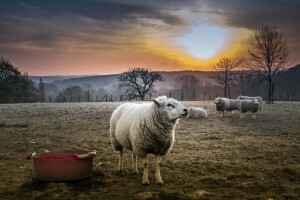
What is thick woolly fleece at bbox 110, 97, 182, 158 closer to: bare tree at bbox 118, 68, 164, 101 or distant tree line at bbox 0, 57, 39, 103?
distant tree line at bbox 0, 57, 39, 103

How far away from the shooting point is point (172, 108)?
8.27 meters

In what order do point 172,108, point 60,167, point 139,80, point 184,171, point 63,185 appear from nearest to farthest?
1. point 63,185
2. point 60,167
3. point 172,108
4. point 184,171
5. point 139,80

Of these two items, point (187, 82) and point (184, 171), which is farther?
point (187, 82)

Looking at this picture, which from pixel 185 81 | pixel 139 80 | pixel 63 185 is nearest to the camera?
pixel 63 185

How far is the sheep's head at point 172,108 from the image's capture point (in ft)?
26.6

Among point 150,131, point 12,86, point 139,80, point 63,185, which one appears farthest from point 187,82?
point 63,185

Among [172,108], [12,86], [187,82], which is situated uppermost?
[187,82]

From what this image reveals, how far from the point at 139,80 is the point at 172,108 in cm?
7921

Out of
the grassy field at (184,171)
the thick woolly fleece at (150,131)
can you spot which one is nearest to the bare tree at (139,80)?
the grassy field at (184,171)

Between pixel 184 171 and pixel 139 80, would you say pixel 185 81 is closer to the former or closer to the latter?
pixel 139 80

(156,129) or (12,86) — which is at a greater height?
(12,86)

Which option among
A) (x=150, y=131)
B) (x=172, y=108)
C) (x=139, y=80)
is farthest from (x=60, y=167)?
(x=139, y=80)

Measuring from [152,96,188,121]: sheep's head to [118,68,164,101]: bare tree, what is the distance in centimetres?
7509

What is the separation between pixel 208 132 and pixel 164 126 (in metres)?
9.39
